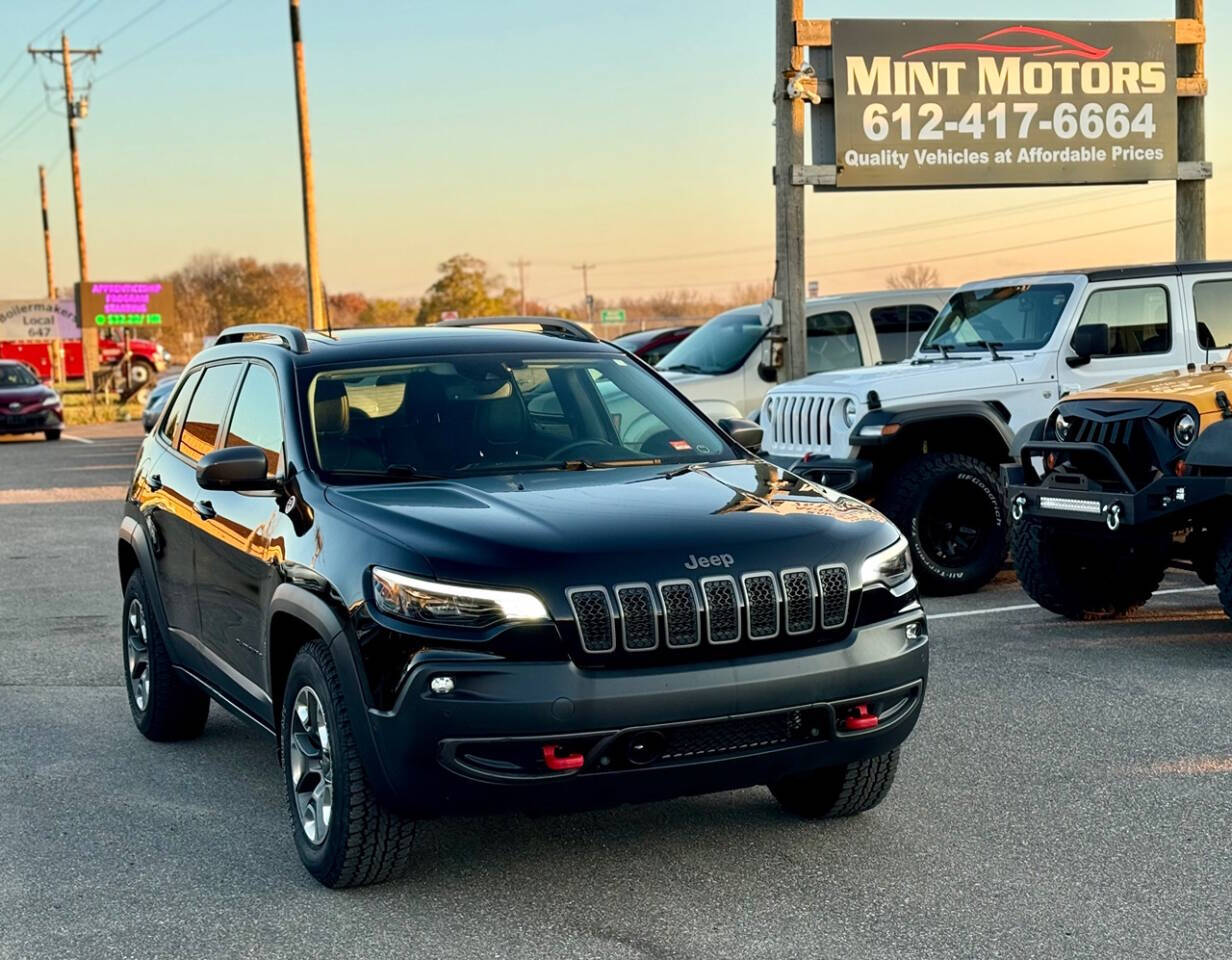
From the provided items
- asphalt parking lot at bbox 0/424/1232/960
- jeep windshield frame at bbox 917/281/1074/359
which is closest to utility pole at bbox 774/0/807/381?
jeep windshield frame at bbox 917/281/1074/359

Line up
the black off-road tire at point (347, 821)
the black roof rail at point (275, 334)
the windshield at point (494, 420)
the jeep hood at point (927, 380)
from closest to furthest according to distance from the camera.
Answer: the black off-road tire at point (347, 821) < the windshield at point (494, 420) < the black roof rail at point (275, 334) < the jeep hood at point (927, 380)

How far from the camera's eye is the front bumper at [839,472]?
1030 centimetres

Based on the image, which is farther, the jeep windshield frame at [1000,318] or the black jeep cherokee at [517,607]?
the jeep windshield frame at [1000,318]

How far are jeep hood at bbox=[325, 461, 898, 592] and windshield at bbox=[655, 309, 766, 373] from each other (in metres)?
10.5

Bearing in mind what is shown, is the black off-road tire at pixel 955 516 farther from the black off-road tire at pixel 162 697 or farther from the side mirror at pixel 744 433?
the black off-road tire at pixel 162 697

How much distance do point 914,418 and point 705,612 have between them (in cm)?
617

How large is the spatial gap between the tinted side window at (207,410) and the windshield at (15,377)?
27.0 meters

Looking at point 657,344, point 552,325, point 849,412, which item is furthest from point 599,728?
point 657,344

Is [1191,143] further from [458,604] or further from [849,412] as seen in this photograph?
[458,604]

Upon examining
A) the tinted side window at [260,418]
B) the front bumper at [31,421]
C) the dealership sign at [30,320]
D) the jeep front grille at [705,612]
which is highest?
the dealership sign at [30,320]

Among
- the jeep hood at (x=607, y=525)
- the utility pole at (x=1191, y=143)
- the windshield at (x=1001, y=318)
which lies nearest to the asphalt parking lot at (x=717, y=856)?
the jeep hood at (x=607, y=525)

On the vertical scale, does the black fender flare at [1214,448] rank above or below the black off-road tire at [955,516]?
above

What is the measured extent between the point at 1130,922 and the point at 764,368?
37.5 ft

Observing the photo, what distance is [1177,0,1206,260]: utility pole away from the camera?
52.5ft
